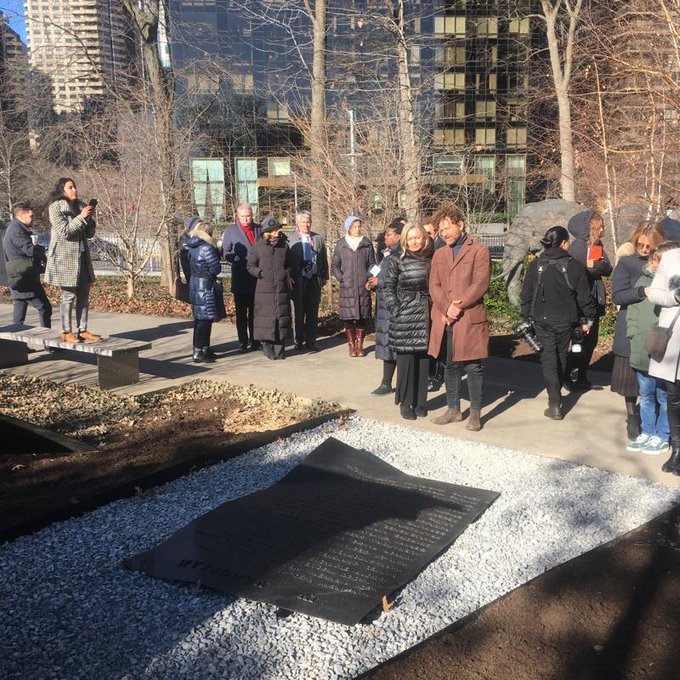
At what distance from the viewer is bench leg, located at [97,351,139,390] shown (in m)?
7.72

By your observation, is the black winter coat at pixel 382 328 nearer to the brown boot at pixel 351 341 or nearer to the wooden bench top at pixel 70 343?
the brown boot at pixel 351 341

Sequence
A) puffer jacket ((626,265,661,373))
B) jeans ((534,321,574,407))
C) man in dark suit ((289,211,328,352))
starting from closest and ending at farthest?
puffer jacket ((626,265,661,373))
jeans ((534,321,574,407))
man in dark suit ((289,211,328,352))

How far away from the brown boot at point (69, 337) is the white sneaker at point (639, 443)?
5554 millimetres

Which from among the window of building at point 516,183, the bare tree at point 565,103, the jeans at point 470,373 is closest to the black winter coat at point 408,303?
the jeans at point 470,373

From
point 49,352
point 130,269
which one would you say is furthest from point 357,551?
point 130,269

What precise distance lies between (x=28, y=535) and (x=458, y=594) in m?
2.55

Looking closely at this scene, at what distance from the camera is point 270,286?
9156 mm

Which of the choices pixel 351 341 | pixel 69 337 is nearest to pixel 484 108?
pixel 351 341

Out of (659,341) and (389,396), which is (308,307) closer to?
(389,396)

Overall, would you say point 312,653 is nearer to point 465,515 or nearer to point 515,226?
point 465,515

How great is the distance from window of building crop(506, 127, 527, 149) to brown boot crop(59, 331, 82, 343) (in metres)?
30.7

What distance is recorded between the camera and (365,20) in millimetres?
18422

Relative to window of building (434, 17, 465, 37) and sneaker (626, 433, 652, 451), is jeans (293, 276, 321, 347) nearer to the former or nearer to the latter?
sneaker (626, 433, 652, 451)

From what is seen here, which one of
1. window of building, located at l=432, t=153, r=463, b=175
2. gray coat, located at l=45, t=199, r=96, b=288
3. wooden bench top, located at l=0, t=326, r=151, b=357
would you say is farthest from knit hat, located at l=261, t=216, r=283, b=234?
window of building, located at l=432, t=153, r=463, b=175
